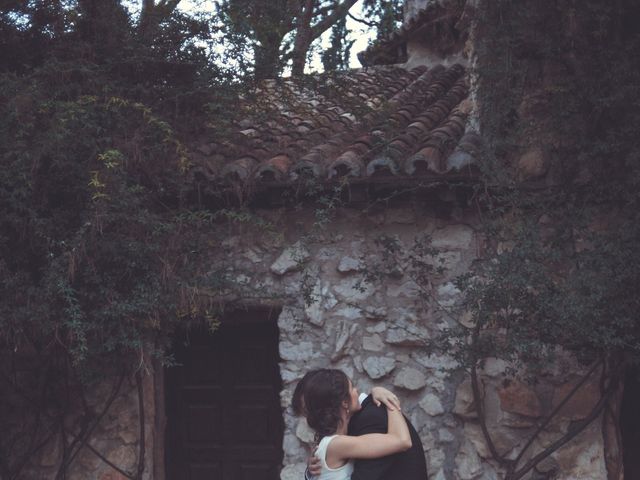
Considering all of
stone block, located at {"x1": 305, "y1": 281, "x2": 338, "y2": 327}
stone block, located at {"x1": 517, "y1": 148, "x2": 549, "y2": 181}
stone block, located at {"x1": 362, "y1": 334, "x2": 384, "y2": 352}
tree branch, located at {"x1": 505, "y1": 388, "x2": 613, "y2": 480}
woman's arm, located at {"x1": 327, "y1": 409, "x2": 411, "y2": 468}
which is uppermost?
stone block, located at {"x1": 517, "y1": 148, "x2": 549, "y2": 181}

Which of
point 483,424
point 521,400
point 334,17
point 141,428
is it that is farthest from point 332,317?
point 334,17

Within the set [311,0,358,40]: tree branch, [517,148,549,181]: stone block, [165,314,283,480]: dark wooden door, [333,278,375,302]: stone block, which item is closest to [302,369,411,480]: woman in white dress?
[333,278,375,302]: stone block

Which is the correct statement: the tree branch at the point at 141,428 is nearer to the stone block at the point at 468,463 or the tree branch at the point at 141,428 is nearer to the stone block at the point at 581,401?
the stone block at the point at 468,463

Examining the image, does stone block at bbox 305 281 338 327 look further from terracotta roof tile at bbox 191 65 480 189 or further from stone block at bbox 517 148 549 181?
stone block at bbox 517 148 549 181

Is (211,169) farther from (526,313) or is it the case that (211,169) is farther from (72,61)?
(526,313)

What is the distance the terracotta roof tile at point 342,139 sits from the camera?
4238 mm

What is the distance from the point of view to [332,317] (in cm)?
450

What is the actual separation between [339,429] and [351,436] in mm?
53

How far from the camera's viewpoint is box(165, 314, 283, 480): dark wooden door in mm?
5035

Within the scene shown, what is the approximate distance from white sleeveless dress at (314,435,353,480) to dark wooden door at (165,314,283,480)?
2.28 m

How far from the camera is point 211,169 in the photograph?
14.7ft

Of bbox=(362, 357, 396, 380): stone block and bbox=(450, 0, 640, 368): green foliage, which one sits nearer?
bbox=(450, 0, 640, 368): green foliage

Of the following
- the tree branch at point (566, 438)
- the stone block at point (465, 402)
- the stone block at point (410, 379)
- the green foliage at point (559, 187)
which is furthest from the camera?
the stone block at point (410, 379)

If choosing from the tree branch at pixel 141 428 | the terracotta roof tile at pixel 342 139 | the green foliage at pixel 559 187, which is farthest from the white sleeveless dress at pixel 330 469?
the tree branch at pixel 141 428
